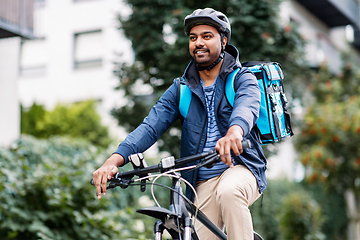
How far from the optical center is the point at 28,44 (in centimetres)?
2100

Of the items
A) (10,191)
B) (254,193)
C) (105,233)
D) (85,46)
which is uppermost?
(85,46)

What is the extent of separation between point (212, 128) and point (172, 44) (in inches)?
160

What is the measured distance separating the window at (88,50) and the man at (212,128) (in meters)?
17.5

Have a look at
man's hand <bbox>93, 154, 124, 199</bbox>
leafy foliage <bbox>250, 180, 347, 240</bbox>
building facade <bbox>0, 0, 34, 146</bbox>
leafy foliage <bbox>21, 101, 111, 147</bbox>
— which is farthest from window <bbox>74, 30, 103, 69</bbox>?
man's hand <bbox>93, 154, 124, 199</bbox>

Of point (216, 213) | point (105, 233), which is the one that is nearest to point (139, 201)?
point (105, 233)

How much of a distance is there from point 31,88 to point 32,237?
1640 cm

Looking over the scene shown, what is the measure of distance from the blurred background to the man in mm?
2514

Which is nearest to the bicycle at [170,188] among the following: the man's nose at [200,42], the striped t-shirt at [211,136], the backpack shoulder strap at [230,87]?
the striped t-shirt at [211,136]

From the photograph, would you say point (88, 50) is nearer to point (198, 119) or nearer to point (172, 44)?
point (172, 44)

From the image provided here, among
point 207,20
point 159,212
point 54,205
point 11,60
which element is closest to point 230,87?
point 207,20

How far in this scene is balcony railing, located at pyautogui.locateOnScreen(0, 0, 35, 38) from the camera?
8.98m

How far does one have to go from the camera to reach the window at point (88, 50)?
66.1 feet

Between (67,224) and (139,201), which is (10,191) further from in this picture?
(139,201)

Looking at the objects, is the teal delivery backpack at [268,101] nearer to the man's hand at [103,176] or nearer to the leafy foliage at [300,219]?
the man's hand at [103,176]
